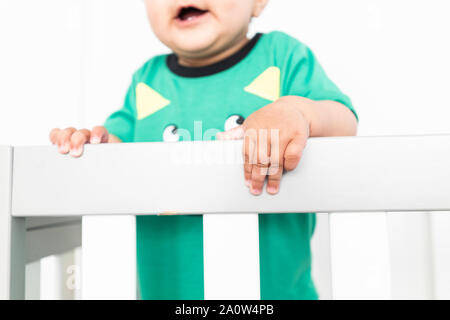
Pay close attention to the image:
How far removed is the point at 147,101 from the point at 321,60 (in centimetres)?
53

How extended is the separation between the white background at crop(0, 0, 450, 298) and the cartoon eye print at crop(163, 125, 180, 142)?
1.41 feet

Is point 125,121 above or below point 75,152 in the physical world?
above

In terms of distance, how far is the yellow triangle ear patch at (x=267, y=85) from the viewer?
683 mm

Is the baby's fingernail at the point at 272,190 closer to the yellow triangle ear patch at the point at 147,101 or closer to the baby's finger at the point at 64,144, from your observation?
the baby's finger at the point at 64,144

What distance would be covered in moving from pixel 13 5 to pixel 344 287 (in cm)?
94

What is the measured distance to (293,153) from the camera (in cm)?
37

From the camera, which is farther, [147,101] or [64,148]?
[147,101]

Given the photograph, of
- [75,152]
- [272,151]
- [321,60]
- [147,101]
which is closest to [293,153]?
[272,151]

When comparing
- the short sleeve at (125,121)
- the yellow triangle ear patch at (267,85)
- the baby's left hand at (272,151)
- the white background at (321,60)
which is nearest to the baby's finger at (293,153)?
the baby's left hand at (272,151)

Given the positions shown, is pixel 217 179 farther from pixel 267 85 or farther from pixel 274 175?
pixel 267 85

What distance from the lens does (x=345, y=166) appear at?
37 centimetres

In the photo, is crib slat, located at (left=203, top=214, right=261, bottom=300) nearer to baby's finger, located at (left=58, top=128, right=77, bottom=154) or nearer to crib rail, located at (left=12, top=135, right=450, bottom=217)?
crib rail, located at (left=12, top=135, right=450, bottom=217)

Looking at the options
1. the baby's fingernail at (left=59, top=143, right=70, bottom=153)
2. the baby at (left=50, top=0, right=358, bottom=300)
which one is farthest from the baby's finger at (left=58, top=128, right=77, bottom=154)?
the baby at (left=50, top=0, right=358, bottom=300)

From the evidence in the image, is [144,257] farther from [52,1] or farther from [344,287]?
[52,1]
